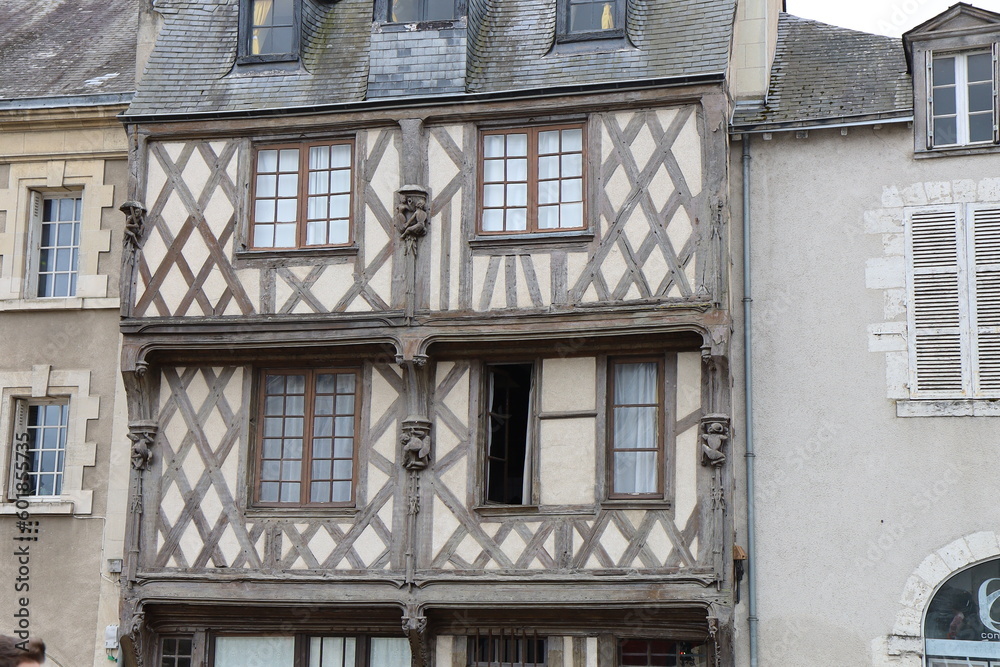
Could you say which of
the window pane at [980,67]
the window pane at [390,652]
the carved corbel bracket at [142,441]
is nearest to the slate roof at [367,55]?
the window pane at [980,67]

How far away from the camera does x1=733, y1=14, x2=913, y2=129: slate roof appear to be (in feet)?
44.5

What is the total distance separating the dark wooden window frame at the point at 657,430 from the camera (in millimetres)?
12672

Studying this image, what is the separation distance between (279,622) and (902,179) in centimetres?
709

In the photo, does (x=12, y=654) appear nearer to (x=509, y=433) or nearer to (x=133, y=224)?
(x=509, y=433)

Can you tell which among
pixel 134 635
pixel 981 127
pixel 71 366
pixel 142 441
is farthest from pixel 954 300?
pixel 71 366

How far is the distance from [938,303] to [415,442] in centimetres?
487

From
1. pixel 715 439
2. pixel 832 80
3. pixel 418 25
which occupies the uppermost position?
pixel 418 25

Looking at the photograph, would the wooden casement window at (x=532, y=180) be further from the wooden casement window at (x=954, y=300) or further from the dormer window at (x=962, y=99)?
the dormer window at (x=962, y=99)

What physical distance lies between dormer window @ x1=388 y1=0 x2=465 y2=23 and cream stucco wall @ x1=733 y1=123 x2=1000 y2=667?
3.05 m

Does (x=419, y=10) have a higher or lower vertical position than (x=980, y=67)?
higher

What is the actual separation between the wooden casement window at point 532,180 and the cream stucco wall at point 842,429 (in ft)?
5.31

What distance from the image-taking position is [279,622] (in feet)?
44.1

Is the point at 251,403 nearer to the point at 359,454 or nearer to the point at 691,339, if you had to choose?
the point at 359,454

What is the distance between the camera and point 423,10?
547 inches
